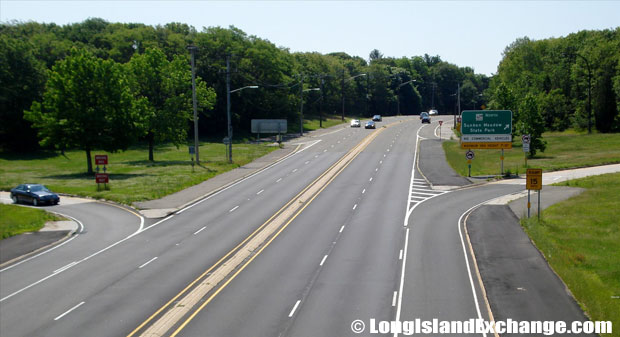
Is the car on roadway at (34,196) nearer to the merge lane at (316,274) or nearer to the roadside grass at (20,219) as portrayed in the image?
the roadside grass at (20,219)

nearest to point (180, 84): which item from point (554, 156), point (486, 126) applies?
point (486, 126)

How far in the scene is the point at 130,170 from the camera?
65.0 metres

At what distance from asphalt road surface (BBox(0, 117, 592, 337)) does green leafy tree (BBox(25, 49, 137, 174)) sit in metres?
20.1

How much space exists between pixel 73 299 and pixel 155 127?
175 feet

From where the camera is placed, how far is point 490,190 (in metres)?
47.2

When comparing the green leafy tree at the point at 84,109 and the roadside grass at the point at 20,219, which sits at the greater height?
the green leafy tree at the point at 84,109

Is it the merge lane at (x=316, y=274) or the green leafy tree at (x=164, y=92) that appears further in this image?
the green leafy tree at (x=164, y=92)

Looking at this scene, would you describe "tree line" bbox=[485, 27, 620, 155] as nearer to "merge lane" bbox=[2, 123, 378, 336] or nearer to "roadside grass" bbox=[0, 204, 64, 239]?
"merge lane" bbox=[2, 123, 378, 336]

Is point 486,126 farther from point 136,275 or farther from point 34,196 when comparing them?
point 34,196

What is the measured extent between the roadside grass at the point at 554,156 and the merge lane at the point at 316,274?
20.8 m

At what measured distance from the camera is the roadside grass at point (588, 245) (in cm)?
2141

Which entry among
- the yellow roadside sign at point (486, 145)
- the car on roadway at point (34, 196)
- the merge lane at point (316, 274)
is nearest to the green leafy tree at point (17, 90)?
the car on roadway at point (34, 196)

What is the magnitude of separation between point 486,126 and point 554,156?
17819 millimetres

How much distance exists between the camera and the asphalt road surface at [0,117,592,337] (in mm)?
19528
